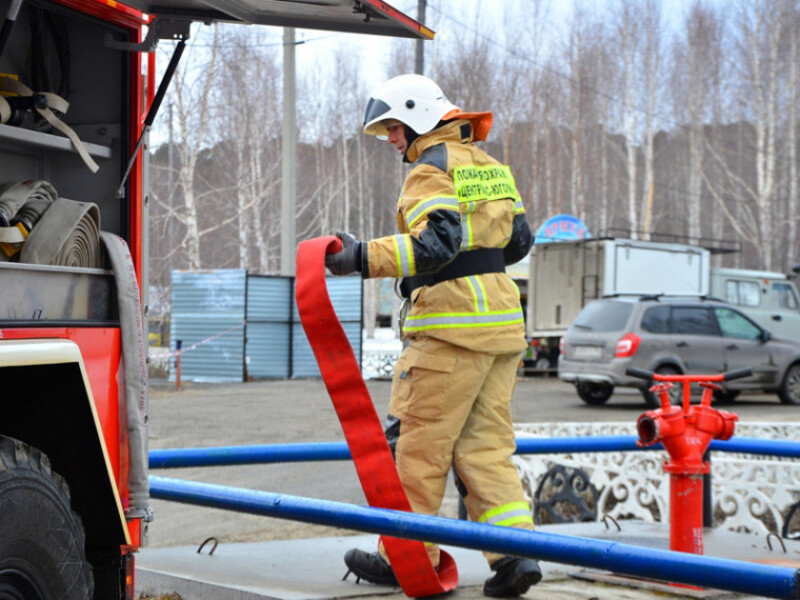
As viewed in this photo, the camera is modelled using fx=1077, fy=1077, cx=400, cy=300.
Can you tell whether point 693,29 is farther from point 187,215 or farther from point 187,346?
point 187,346

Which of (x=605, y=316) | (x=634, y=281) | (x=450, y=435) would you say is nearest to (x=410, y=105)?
(x=450, y=435)

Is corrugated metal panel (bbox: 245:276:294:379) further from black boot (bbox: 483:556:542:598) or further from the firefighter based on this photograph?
black boot (bbox: 483:556:542:598)

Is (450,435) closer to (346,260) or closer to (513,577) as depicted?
(513,577)

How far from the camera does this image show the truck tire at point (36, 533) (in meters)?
2.49

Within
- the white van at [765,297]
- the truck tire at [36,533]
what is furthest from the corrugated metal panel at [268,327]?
the truck tire at [36,533]

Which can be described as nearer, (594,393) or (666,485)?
(666,485)

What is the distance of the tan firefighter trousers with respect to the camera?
4102 millimetres

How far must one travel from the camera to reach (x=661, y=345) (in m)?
16.3

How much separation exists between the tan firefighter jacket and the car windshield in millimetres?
12304

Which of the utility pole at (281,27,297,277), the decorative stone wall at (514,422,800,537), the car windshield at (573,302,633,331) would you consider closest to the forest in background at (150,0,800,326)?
the utility pole at (281,27,297,277)

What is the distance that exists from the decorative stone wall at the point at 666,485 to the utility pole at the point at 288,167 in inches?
642

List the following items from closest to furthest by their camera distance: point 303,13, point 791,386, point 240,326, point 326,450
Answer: point 303,13 < point 326,450 < point 791,386 < point 240,326

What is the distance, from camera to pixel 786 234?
43938mm

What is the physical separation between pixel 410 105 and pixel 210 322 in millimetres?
18736
